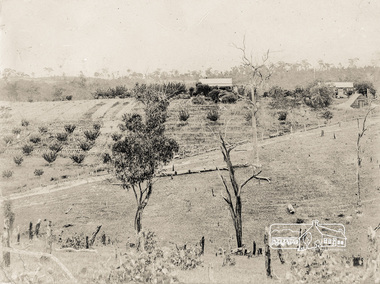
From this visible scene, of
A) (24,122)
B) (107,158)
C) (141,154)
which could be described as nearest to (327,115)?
(141,154)

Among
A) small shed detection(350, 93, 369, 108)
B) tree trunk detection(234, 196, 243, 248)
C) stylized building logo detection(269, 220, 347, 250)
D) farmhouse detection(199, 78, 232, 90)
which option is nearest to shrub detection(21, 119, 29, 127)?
farmhouse detection(199, 78, 232, 90)

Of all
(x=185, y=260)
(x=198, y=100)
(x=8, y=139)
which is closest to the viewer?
(x=185, y=260)

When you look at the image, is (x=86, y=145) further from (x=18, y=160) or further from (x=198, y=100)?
(x=198, y=100)

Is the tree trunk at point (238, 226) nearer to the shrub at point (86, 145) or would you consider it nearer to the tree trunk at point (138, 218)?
the tree trunk at point (138, 218)

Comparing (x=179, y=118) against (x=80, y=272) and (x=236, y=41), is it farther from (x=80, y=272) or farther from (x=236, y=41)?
(x=80, y=272)

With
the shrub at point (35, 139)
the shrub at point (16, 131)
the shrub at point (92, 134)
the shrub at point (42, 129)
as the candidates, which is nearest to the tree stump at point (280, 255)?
the shrub at point (92, 134)

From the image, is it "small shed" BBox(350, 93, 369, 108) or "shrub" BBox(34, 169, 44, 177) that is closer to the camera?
"shrub" BBox(34, 169, 44, 177)

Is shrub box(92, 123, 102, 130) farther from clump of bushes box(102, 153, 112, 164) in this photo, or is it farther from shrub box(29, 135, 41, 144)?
clump of bushes box(102, 153, 112, 164)

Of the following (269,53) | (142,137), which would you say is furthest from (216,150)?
(269,53)
